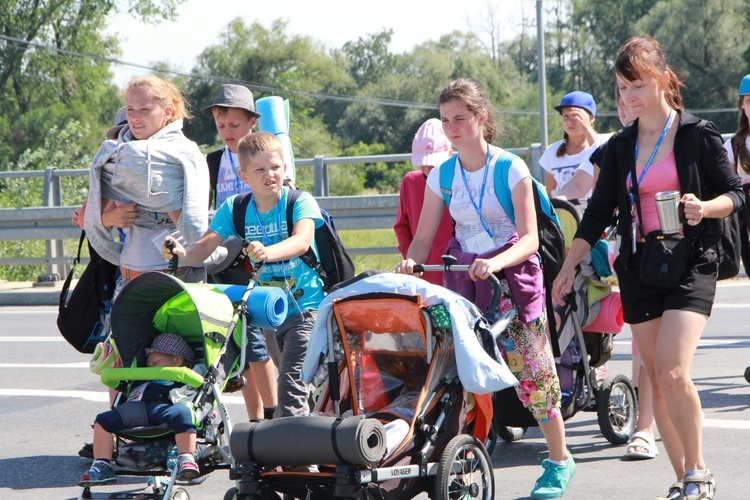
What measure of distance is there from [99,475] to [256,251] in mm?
1187

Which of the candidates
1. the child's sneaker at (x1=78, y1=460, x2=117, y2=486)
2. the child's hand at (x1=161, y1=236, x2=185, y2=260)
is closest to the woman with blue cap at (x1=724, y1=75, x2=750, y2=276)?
the child's hand at (x1=161, y1=236, x2=185, y2=260)

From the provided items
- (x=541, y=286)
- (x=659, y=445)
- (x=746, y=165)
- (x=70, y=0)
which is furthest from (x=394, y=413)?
(x=70, y=0)

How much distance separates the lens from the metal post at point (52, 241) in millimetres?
14141

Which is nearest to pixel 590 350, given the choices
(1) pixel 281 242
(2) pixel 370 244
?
(1) pixel 281 242

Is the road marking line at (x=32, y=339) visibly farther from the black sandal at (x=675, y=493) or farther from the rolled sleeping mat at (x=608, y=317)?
the black sandal at (x=675, y=493)

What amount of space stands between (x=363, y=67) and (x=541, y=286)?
95.6m

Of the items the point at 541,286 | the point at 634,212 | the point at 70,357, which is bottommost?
the point at 70,357

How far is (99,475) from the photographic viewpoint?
440 centimetres

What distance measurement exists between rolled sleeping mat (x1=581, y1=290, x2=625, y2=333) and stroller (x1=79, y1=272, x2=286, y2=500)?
2.01 m

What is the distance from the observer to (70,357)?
9766 mm

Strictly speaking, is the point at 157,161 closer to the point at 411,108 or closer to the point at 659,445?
the point at 659,445

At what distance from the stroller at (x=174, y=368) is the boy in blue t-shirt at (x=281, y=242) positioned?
0.98ft

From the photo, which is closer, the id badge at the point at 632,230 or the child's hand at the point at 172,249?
the id badge at the point at 632,230

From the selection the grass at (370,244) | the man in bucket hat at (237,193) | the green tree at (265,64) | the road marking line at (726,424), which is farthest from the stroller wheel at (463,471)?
the green tree at (265,64)
